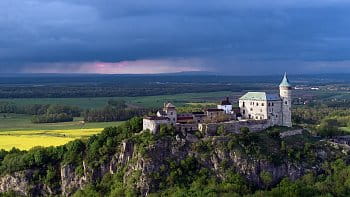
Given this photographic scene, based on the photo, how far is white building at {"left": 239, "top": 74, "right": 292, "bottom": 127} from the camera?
106 m

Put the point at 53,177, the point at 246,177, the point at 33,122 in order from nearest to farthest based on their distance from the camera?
the point at 246,177
the point at 53,177
the point at 33,122

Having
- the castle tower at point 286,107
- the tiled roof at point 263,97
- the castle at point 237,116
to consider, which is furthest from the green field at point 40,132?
the castle tower at point 286,107

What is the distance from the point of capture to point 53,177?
337ft

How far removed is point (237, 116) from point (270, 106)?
6.59m

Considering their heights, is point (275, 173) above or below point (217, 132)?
below

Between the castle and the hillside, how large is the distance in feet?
6.38

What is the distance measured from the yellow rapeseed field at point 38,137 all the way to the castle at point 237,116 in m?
36.0

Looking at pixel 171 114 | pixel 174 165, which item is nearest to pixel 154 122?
pixel 171 114

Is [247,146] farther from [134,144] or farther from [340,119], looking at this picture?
[340,119]

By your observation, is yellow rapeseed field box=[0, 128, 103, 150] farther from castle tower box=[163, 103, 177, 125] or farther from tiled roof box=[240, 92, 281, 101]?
tiled roof box=[240, 92, 281, 101]

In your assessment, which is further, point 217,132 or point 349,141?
point 349,141

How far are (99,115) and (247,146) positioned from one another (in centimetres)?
8921

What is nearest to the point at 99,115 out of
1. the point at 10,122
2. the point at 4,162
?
the point at 10,122

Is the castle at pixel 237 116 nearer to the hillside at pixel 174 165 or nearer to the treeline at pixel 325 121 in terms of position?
the hillside at pixel 174 165
